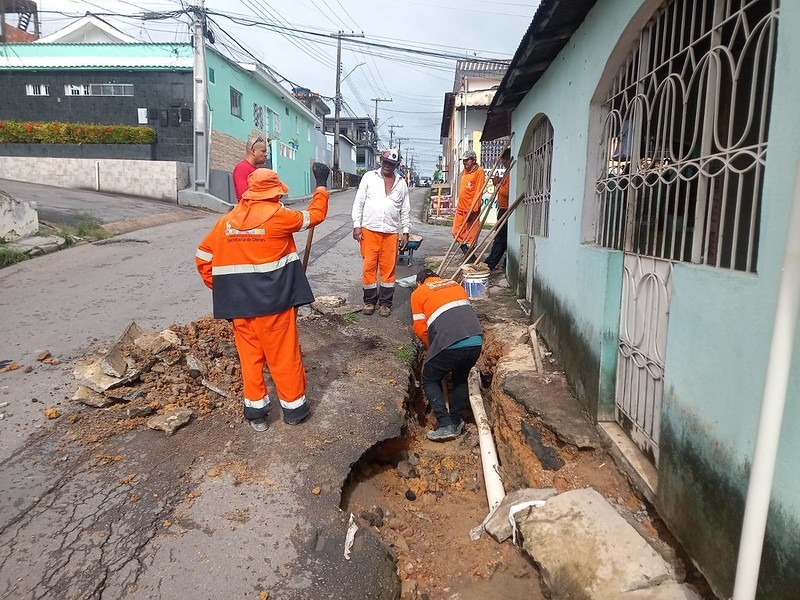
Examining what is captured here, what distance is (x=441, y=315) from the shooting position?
13.8 feet

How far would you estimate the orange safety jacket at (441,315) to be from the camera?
413cm

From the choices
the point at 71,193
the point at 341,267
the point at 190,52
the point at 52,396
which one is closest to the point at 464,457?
the point at 52,396

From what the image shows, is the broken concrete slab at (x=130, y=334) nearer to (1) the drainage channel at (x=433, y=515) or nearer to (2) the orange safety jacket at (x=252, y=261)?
(2) the orange safety jacket at (x=252, y=261)

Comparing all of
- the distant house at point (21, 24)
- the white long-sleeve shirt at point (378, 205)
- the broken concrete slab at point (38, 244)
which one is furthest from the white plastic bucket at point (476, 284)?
the distant house at point (21, 24)

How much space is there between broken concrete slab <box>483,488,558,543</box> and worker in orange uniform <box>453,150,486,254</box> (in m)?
5.68

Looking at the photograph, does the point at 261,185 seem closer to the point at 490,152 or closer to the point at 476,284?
the point at 476,284

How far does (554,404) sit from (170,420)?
8.58 feet

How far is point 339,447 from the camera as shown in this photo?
3418mm

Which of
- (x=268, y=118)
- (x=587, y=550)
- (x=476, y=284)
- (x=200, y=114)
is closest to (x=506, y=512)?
(x=587, y=550)

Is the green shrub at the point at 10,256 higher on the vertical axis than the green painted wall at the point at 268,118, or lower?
lower

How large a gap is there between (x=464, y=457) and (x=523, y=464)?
761 mm

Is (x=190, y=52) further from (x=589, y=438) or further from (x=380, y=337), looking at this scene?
(x=589, y=438)

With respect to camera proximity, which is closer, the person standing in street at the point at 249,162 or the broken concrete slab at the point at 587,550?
the broken concrete slab at the point at 587,550

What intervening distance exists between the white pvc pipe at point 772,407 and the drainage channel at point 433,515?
4.25 feet
